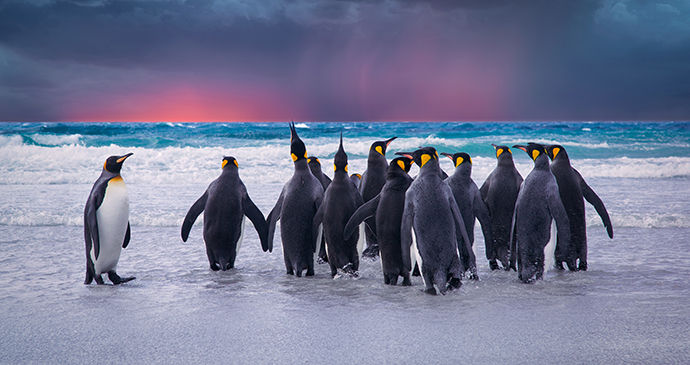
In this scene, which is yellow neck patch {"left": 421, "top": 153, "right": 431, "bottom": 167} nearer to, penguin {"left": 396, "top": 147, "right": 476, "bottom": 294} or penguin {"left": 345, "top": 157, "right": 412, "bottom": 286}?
penguin {"left": 396, "top": 147, "right": 476, "bottom": 294}

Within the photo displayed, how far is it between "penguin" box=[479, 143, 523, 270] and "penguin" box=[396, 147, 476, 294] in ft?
2.77


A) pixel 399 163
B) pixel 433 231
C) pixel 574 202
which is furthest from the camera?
pixel 574 202

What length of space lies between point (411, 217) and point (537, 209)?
117 cm

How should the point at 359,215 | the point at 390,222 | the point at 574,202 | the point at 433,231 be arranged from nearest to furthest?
1. the point at 433,231
2. the point at 390,222
3. the point at 359,215
4. the point at 574,202

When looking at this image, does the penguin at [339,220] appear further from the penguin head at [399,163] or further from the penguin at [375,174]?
the penguin at [375,174]

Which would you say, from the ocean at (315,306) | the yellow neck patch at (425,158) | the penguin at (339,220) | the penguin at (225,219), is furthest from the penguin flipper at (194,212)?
the yellow neck patch at (425,158)

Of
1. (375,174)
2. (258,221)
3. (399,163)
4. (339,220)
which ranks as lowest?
(258,221)

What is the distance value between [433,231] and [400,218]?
1.16 feet

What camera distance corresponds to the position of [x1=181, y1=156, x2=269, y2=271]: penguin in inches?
176

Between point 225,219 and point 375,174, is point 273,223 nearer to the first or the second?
point 225,219

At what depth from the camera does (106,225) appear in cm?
402

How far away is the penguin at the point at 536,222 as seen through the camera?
13.1ft

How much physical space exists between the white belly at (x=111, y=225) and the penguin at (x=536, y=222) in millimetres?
3431

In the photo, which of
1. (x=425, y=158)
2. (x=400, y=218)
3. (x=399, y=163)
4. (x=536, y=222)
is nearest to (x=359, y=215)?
(x=400, y=218)
